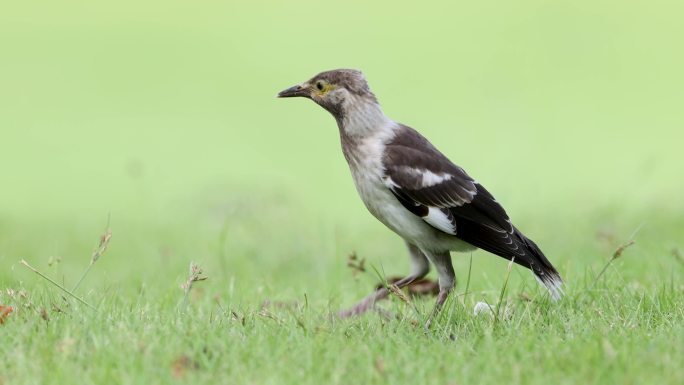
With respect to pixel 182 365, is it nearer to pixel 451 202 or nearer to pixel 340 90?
pixel 451 202

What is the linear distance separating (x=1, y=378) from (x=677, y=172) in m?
11.5

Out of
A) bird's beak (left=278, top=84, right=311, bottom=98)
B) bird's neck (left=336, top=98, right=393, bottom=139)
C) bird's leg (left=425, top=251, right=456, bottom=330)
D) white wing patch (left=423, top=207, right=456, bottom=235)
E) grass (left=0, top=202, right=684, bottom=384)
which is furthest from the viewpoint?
bird's beak (left=278, top=84, right=311, bottom=98)

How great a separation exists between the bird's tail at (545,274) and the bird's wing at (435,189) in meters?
0.26

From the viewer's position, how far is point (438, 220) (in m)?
5.97

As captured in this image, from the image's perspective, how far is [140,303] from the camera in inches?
244

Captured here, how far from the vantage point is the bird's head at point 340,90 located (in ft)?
20.9

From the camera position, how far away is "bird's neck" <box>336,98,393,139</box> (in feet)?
20.6

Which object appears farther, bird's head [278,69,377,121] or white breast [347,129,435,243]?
bird's head [278,69,377,121]

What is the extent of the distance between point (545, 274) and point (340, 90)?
1.75 metres

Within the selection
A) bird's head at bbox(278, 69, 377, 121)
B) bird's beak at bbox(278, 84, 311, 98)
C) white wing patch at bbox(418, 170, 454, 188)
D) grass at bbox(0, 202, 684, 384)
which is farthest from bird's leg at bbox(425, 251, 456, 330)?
bird's beak at bbox(278, 84, 311, 98)

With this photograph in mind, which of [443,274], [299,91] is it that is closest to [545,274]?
[443,274]

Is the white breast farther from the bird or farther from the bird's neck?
the bird's neck

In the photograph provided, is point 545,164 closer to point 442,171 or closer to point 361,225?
point 361,225

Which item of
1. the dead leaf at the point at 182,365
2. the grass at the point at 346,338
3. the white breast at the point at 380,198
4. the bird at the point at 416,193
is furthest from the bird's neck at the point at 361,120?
the dead leaf at the point at 182,365
